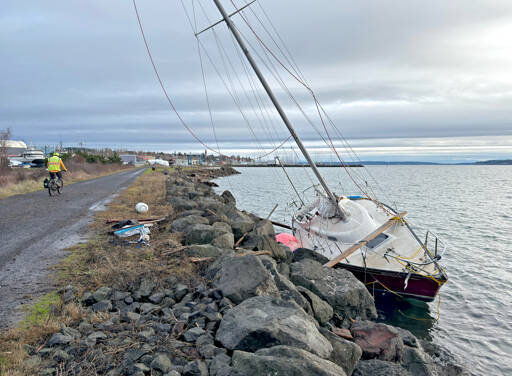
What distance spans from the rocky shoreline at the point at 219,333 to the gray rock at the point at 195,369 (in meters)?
0.01

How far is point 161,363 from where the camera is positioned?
171 inches

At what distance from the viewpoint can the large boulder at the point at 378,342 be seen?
6410 millimetres

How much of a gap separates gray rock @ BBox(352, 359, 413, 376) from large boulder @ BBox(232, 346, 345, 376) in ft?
5.70

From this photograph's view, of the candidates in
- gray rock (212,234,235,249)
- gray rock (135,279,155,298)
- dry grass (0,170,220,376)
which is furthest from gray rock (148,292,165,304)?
gray rock (212,234,235,249)

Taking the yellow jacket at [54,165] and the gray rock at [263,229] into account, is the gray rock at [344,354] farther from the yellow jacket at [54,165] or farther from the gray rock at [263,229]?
the yellow jacket at [54,165]

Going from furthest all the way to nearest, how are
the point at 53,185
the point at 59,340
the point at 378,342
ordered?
the point at 53,185 → the point at 378,342 → the point at 59,340

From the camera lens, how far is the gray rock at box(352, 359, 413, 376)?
5.62 m

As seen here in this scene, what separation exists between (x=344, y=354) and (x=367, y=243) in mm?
8956

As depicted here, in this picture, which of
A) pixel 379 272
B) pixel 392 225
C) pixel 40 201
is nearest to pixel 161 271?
pixel 379 272

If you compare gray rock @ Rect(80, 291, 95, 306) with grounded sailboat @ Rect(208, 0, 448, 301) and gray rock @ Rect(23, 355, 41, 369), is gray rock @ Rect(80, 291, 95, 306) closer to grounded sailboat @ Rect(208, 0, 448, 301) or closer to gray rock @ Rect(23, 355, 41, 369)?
gray rock @ Rect(23, 355, 41, 369)

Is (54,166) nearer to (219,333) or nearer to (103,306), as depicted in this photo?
(103,306)

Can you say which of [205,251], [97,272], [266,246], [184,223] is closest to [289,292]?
[205,251]

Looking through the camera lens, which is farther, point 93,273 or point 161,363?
point 93,273

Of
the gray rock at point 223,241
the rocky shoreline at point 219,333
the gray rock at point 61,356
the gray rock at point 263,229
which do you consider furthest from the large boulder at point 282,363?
the gray rock at point 263,229
